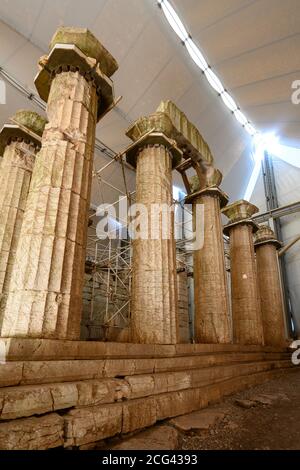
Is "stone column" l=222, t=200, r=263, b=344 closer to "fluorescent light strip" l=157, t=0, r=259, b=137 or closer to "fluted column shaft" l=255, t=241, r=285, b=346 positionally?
"fluted column shaft" l=255, t=241, r=285, b=346

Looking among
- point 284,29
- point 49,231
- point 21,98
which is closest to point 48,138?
point 49,231

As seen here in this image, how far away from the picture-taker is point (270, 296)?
10789 mm

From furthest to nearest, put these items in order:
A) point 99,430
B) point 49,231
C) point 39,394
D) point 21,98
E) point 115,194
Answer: point 115,194 → point 21,98 → point 49,231 → point 99,430 → point 39,394

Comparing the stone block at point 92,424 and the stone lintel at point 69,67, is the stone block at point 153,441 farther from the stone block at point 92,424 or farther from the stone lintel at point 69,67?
the stone lintel at point 69,67

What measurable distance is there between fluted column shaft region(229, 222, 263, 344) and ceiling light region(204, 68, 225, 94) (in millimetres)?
7477

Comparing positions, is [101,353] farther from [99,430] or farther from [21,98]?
[21,98]

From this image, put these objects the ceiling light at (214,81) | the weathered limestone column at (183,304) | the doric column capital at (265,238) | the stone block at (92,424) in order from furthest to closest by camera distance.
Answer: the weathered limestone column at (183,304) → the ceiling light at (214,81) → the doric column capital at (265,238) → the stone block at (92,424)

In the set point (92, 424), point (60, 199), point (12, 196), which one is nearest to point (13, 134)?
point (12, 196)

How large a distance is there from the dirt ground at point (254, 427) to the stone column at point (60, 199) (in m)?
1.87

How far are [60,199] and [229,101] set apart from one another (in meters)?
13.5

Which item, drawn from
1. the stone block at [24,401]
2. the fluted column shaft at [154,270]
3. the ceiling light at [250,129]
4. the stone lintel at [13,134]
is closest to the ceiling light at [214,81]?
the ceiling light at [250,129]

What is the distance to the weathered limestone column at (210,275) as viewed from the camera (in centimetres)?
661

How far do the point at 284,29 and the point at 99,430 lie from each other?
1243 cm
